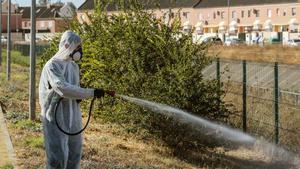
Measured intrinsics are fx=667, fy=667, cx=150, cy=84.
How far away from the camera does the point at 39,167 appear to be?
9055 mm

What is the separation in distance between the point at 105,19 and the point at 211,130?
12.5ft

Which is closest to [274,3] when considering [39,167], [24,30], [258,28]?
[258,28]

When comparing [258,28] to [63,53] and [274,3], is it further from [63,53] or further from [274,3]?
[63,53]

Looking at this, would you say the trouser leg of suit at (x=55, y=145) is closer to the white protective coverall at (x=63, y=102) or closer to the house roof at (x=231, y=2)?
the white protective coverall at (x=63, y=102)

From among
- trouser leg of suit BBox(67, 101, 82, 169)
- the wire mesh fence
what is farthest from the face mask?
the wire mesh fence

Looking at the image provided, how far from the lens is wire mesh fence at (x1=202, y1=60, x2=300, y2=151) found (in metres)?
12.6

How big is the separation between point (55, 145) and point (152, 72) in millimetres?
5413

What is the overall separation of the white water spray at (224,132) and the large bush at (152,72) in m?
0.25

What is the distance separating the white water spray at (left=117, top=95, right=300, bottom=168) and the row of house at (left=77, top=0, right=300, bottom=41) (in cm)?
6955

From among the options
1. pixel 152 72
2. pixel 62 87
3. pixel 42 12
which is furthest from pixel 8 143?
pixel 42 12

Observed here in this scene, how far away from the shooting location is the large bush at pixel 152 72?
1142cm

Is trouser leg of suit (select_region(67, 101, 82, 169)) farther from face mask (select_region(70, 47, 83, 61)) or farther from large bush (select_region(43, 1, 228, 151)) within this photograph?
large bush (select_region(43, 1, 228, 151))

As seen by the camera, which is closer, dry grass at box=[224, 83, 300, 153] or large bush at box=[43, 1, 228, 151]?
large bush at box=[43, 1, 228, 151]

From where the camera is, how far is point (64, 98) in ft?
22.1
